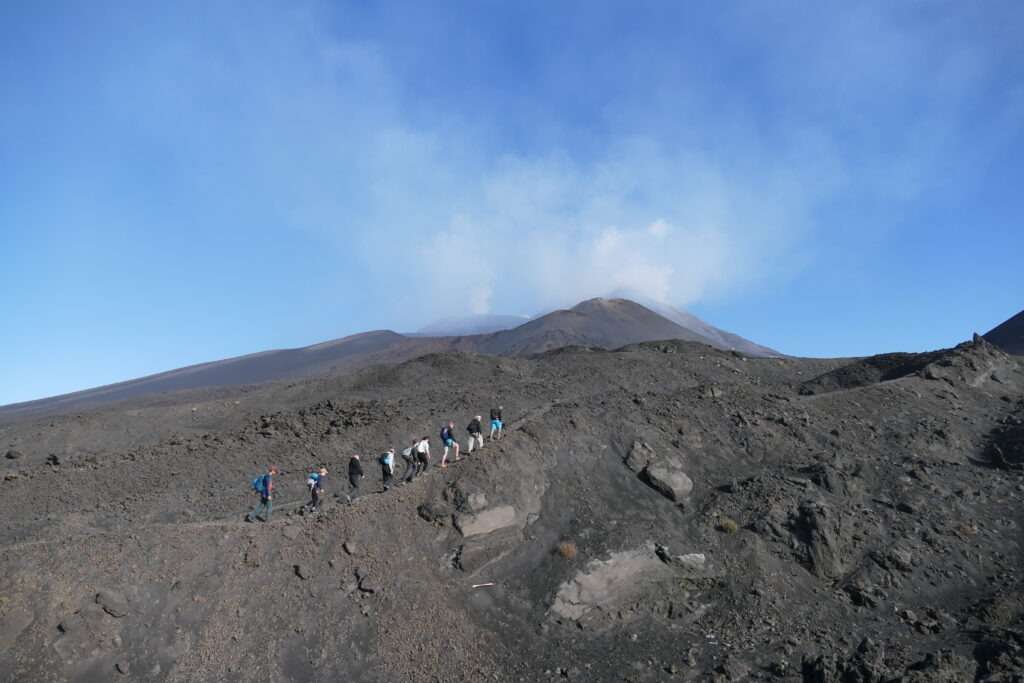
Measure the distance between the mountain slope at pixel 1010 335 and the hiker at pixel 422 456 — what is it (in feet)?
221

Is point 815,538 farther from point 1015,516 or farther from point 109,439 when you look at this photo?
point 109,439

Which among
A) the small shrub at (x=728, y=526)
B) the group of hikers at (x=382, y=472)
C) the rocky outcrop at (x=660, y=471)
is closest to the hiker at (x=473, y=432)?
the group of hikers at (x=382, y=472)

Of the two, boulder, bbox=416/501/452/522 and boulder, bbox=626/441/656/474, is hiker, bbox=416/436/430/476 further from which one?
boulder, bbox=626/441/656/474

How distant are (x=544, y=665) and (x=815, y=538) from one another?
30.1 ft

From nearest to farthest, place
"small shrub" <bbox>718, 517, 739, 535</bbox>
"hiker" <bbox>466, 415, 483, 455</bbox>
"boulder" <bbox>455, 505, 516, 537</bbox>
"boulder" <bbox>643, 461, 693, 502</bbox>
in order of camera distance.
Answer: "boulder" <bbox>455, 505, 516, 537</bbox> → "small shrub" <bbox>718, 517, 739, 535</bbox> → "hiker" <bbox>466, 415, 483, 455</bbox> → "boulder" <bbox>643, 461, 693, 502</bbox>

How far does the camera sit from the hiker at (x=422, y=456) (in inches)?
784

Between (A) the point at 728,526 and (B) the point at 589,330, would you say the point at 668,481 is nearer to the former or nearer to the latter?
(A) the point at 728,526

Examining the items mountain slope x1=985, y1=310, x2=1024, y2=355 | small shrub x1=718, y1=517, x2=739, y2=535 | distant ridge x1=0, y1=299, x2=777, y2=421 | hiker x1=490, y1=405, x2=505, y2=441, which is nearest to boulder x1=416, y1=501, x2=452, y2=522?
hiker x1=490, y1=405, x2=505, y2=441

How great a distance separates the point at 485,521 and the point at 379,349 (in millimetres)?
73568

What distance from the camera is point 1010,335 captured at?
7281 cm

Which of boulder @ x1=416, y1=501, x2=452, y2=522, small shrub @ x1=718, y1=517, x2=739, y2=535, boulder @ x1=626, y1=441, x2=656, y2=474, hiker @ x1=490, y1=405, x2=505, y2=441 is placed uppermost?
hiker @ x1=490, y1=405, x2=505, y2=441

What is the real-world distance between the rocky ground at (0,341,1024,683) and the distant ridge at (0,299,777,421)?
46.6 metres

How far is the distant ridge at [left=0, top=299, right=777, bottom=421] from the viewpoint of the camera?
78.6 m

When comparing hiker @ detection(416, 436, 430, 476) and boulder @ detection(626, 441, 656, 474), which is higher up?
hiker @ detection(416, 436, 430, 476)
